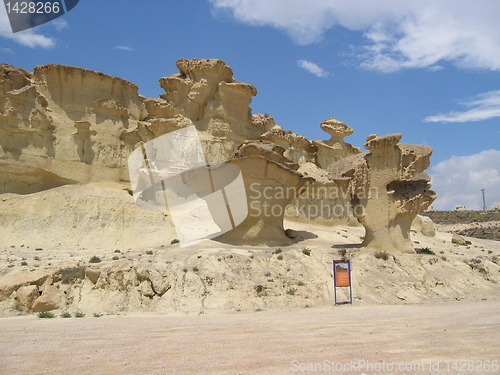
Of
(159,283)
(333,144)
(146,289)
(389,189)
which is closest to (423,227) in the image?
(333,144)

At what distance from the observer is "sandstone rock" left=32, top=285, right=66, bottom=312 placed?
11.2 meters

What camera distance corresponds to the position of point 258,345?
5.79 metres

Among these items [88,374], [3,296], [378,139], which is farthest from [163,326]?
[378,139]

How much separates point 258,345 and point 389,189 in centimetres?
1238

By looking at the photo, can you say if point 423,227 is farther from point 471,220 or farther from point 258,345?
point 471,220

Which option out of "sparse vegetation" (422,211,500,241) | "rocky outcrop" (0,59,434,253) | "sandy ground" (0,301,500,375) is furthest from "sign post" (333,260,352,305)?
"sparse vegetation" (422,211,500,241)

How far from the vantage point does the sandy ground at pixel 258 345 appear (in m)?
4.73

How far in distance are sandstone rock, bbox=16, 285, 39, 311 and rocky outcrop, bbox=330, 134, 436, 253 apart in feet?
37.0

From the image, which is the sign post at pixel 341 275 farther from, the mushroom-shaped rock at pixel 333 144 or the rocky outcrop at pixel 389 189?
the mushroom-shaped rock at pixel 333 144

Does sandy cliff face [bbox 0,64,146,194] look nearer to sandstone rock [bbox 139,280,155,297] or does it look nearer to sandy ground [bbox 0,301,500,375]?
sandstone rock [bbox 139,280,155,297]

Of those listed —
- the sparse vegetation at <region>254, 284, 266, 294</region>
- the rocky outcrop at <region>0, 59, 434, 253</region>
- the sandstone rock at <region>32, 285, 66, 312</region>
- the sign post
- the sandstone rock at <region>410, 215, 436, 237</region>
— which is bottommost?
the sandstone rock at <region>32, 285, 66, 312</region>

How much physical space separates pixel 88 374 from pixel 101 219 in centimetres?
2057

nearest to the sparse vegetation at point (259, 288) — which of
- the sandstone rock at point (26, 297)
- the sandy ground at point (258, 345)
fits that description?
the sandy ground at point (258, 345)

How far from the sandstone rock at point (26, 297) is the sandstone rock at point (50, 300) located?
0.59 ft
